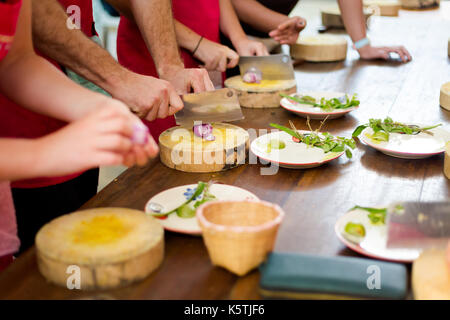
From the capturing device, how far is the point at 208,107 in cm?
176

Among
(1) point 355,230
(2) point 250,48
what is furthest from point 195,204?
(2) point 250,48

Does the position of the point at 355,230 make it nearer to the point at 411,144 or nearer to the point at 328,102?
Answer: the point at 411,144

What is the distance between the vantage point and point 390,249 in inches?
39.2

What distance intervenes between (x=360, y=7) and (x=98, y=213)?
2462 mm

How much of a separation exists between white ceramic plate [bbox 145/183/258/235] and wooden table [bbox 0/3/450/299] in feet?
0.09

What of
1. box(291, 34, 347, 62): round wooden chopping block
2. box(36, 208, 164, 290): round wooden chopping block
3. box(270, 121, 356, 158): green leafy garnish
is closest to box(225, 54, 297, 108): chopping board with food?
box(270, 121, 356, 158): green leafy garnish

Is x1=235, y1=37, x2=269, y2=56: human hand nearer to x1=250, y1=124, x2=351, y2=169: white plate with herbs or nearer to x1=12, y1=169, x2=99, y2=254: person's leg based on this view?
x1=250, y1=124, x2=351, y2=169: white plate with herbs

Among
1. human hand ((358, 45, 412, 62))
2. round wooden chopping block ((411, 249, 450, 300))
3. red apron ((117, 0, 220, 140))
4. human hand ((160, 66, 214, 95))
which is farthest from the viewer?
human hand ((358, 45, 412, 62))

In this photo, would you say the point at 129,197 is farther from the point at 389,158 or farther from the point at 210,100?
the point at 389,158

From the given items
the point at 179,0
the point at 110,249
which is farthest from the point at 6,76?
the point at 179,0

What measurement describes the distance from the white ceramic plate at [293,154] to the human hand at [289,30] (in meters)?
1.31

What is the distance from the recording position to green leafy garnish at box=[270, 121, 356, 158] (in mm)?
1572

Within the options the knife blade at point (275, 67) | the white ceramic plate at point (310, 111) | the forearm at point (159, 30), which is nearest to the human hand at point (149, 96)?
the forearm at point (159, 30)

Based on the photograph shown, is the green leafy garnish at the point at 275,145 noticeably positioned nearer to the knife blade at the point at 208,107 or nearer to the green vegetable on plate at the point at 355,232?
the knife blade at the point at 208,107
